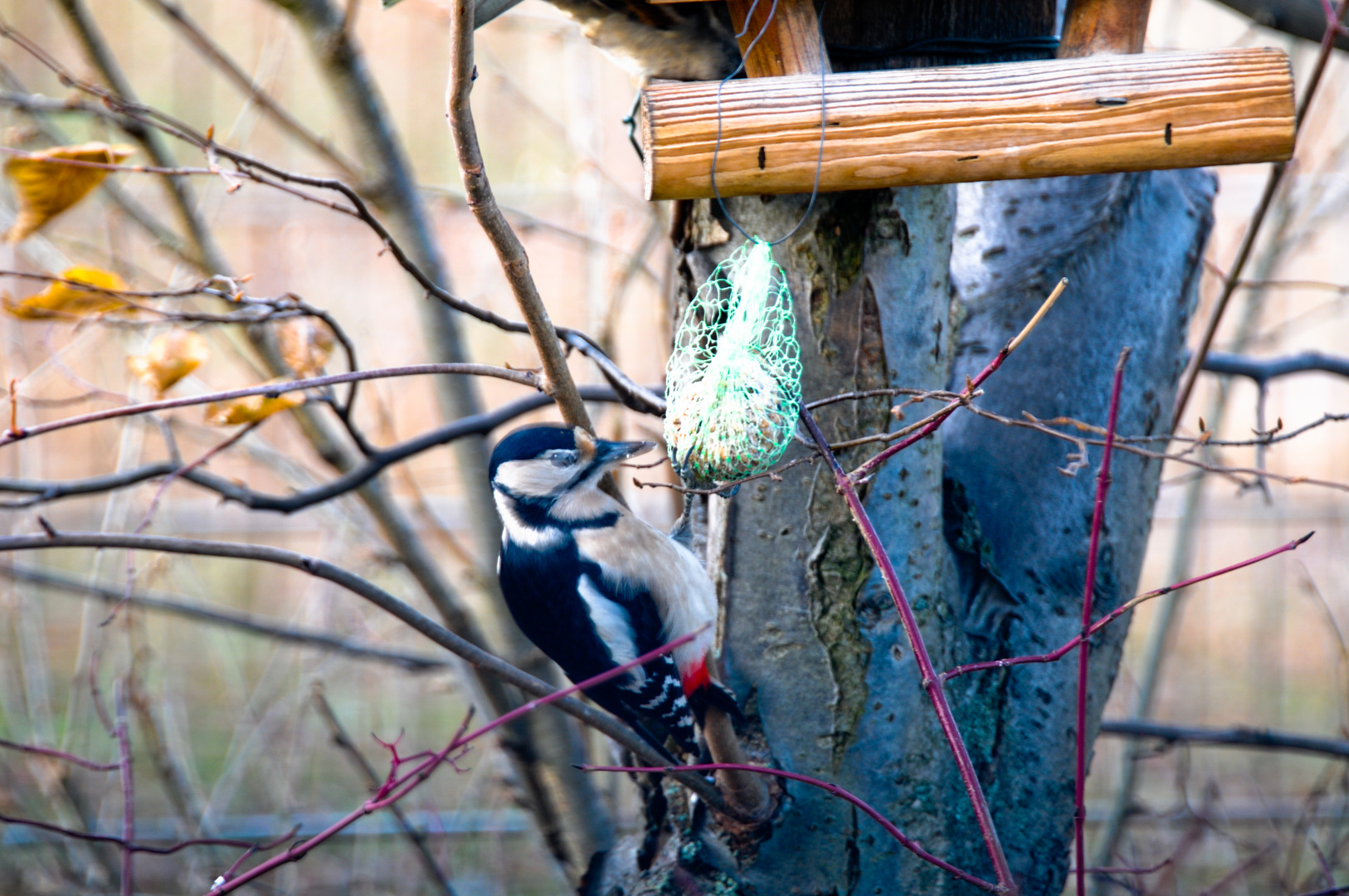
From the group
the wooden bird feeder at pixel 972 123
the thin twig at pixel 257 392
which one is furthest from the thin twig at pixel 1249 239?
the thin twig at pixel 257 392

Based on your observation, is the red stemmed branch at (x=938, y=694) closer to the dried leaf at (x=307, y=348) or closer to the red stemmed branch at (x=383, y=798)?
the red stemmed branch at (x=383, y=798)

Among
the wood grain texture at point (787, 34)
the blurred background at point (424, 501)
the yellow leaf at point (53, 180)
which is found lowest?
the blurred background at point (424, 501)

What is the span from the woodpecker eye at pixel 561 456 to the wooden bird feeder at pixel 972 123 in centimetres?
72

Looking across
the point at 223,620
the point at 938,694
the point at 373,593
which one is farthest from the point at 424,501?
the point at 938,694

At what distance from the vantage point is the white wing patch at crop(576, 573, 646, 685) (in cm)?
212

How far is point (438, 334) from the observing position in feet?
7.66

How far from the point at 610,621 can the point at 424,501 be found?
68.0 inches

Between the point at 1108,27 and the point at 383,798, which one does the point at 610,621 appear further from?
the point at 1108,27

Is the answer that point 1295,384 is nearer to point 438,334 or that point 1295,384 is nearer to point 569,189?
point 569,189

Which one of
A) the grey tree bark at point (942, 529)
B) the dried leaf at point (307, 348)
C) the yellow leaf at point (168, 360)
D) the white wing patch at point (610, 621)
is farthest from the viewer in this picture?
the white wing patch at point (610, 621)

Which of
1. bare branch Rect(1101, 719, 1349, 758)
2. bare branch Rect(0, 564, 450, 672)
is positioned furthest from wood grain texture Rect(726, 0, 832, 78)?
bare branch Rect(0, 564, 450, 672)

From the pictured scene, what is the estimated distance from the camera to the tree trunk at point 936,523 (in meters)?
1.55

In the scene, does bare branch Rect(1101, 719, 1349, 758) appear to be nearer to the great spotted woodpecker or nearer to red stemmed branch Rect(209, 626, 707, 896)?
the great spotted woodpecker

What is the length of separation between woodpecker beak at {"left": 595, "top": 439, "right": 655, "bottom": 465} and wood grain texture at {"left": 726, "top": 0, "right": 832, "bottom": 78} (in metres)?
0.64
